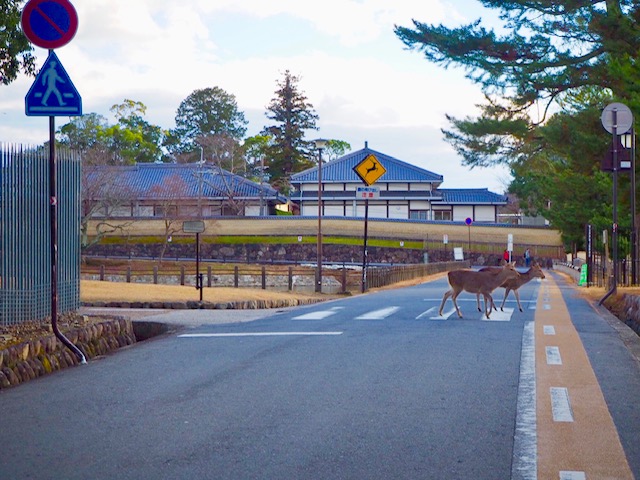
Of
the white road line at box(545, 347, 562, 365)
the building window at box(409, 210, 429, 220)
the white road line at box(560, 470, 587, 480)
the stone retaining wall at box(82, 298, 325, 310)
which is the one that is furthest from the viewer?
the building window at box(409, 210, 429, 220)

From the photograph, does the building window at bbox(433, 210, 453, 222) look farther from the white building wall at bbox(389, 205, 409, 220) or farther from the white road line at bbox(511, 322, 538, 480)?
the white road line at bbox(511, 322, 538, 480)

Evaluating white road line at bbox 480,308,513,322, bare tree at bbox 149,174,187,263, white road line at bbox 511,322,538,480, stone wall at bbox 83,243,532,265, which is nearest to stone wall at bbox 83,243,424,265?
stone wall at bbox 83,243,532,265

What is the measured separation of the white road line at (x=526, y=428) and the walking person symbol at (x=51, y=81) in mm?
6022

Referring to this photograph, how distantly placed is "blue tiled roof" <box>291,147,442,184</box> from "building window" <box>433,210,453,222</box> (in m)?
3.46

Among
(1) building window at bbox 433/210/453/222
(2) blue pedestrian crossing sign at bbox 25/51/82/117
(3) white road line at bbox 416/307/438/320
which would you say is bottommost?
(3) white road line at bbox 416/307/438/320

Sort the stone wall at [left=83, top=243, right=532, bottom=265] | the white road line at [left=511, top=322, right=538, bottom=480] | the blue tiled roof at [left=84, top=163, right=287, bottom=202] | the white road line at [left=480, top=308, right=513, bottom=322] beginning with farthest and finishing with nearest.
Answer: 1. the stone wall at [left=83, top=243, right=532, bottom=265]
2. the blue tiled roof at [left=84, top=163, right=287, bottom=202]
3. the white road line at [left=480, top=308, right=513, bottom=322]
4. the white road line at [left=511, top=322, right=538, bottom=480]

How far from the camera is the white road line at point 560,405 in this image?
259 inches

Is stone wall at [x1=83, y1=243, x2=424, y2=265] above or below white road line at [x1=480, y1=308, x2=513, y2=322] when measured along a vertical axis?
above

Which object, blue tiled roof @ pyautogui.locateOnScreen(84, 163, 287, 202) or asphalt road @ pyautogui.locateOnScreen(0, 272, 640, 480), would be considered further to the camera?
blue tiled roof @ pyautogui.locateOnScreen(84, 163, 287, 202)

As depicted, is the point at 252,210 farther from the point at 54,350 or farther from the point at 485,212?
the point at 54,350

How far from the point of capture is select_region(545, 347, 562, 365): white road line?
9.38 m

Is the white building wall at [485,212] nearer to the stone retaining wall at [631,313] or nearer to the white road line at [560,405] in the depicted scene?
the stone retaining wall at [631,313]

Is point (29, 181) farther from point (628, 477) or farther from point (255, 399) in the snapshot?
point (628, 477)

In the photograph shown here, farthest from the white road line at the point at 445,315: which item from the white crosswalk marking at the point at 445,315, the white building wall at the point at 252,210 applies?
the white building wall at the point at 252,210
